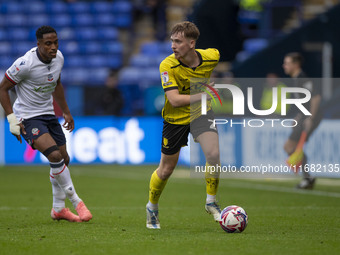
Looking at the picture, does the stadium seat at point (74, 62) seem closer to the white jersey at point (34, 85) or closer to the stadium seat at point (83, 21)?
the stadium seat at point (83, 21)

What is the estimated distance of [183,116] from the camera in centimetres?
713

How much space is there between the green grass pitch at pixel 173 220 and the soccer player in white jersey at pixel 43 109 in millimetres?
350

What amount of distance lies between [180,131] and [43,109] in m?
1.75

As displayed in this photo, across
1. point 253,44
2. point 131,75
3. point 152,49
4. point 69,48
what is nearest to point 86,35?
point 69,48

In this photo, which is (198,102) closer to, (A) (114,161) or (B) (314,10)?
(A) (114,161)

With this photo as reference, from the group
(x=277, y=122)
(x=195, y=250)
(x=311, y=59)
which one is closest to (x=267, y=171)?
(x=277, y=122)

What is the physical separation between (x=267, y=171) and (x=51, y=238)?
1016cm

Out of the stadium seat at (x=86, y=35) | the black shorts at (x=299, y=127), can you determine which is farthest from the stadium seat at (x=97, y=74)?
the black shorts at (x=299, y=127)

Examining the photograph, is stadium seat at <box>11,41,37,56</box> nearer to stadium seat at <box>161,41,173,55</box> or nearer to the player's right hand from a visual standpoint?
stadium seat at <box>161,41,173,55</box>

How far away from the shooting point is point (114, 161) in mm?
18500

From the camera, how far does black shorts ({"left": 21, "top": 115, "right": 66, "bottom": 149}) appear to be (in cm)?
776

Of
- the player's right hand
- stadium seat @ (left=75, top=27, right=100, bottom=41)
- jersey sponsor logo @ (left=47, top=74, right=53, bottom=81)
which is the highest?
jersey sponsor logo @ (left=47, top=74, right=53, bottom=81)

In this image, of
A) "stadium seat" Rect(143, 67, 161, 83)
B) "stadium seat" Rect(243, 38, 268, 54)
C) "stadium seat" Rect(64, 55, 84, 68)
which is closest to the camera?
"stadium seat" Rect(243, 38, 268, 54)

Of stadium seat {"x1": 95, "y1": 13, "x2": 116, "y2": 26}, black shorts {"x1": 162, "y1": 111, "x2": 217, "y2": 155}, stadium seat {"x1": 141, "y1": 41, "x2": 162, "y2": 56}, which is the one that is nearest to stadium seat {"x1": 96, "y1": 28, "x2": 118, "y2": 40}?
stadium seat {"x1": 95, "y1": 13, "x2": 116, "y2": 26}
